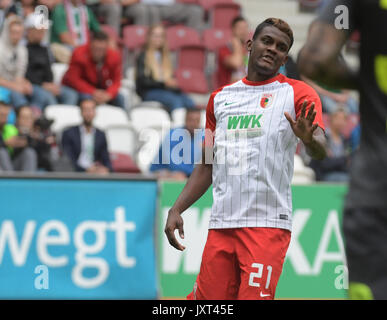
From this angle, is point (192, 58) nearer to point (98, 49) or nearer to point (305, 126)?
point (98, 49)

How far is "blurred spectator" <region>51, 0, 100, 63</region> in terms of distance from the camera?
12.4 meters

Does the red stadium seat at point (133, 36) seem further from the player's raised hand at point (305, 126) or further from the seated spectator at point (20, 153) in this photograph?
the player's raised hand at point (305, 126)

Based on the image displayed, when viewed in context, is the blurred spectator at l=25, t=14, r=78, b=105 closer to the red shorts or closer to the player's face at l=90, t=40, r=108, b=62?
the player's face at l=90, t=40, r=108, b=62

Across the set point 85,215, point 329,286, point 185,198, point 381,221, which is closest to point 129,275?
point 85,215

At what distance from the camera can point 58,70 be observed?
1212cm

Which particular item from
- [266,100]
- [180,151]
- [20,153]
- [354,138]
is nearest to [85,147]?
[20,153]

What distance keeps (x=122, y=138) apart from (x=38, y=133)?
1431 millimetres

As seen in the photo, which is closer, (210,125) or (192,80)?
(210,125)

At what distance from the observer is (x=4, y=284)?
27.3 feet

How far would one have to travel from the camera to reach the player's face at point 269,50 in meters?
4.57

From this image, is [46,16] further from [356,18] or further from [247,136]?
[356,18]

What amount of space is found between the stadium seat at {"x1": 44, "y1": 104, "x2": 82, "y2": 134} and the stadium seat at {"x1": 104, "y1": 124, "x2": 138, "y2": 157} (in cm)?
43

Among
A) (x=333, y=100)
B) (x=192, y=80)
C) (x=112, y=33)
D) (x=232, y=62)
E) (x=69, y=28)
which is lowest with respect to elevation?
(x=333, y=100)
